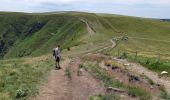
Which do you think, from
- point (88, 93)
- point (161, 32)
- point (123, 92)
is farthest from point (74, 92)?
point (161, 32)

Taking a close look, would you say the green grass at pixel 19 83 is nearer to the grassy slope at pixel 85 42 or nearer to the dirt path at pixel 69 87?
the grassy slope at pixel 85 42

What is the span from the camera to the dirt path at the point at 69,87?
26505 millimetres

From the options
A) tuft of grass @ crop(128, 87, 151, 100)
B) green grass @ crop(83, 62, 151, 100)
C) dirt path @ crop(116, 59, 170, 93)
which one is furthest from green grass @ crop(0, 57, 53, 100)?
dirt path @ crop(116, 59, 170, 93)

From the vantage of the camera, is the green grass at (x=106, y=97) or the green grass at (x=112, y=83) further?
the green grass at (x=112, y=83)

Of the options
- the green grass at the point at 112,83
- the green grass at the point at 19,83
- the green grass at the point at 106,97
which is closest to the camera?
the green grass at the point at 19,83

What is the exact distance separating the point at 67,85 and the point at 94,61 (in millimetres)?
15882

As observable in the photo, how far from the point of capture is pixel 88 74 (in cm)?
3675

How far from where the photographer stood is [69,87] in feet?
99.7

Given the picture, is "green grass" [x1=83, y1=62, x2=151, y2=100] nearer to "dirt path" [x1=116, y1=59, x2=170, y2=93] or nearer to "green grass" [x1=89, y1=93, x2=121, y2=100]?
"green grass" [x1=89, y1=93, x2=121, y2=100]

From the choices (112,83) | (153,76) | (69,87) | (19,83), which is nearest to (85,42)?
(153,76)

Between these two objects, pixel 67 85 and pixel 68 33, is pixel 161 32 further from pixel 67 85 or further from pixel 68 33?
pixel 67 85

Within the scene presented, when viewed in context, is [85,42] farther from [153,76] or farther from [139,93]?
[139,93]

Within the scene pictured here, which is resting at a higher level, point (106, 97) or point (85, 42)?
point (106, 97)

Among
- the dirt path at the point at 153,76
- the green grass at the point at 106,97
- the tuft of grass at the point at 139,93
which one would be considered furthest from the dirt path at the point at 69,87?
the dirt path at the point at 153,76
